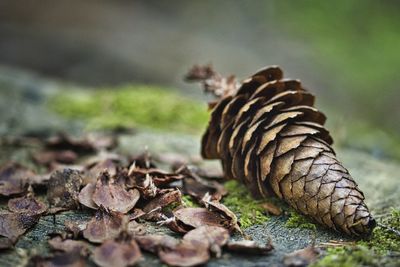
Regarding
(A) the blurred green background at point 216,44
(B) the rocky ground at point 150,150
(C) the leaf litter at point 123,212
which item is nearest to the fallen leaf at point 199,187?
(C) the leaf litter at point 123,212

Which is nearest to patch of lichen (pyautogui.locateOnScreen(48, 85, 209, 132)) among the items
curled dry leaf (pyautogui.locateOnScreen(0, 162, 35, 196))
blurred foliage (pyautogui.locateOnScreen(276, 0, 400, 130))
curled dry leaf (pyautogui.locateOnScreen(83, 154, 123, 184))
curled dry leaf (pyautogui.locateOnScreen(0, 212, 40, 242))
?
curled dry leaf (pyautogui.locateOnScreen(83, 154, 123, 184))

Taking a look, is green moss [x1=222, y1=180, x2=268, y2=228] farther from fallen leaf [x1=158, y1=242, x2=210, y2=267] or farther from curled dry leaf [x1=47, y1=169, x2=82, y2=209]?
curled dry leaf [x1=47, y1=169, x2=82, y2=209]

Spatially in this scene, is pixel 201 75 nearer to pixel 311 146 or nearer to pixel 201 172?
pixel 201 172

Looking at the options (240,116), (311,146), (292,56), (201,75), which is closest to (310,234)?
(311,146)

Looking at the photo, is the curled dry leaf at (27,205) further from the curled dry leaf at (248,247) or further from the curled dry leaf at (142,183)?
the curled dry leaf at (248,247)

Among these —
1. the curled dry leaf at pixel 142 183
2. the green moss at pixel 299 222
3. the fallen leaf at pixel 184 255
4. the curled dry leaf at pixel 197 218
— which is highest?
the curled dry leaf at pixel 142 183

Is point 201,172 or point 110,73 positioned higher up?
point 110,73
